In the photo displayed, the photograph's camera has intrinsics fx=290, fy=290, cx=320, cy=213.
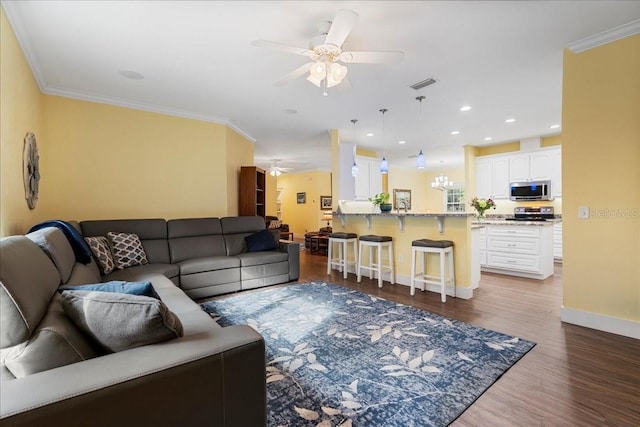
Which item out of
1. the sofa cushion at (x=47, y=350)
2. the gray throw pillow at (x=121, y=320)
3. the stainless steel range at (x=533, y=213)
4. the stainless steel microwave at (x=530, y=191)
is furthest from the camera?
the stainless steel range at (x=533, y=213)

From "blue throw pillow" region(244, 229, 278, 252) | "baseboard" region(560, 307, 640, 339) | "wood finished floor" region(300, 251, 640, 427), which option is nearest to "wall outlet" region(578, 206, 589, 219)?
"baseboard" region(560, 307, 640, 339)

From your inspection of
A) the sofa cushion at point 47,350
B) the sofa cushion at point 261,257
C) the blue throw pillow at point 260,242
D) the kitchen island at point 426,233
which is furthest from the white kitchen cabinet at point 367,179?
the sofa cushion at point 47,350

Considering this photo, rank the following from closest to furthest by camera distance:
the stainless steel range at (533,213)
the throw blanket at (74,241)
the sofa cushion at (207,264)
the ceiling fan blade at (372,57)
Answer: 1. the ceiling fan blade at (372,57)
2. the throw blanket at (74,241)
3. the sofa cushion at (207,264)
4. the stainless steel range at (533,213)

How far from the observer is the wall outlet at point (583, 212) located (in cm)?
272

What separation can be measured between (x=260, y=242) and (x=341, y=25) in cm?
328

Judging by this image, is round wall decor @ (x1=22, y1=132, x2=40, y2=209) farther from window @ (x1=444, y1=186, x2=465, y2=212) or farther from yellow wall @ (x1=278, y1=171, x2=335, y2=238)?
window @ (x1=444, y1=186, x2=465, y2=212)

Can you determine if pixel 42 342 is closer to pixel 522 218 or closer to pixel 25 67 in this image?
pixel 25 67

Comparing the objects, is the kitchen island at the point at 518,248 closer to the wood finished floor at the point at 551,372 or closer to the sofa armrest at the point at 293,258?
the wood finished floor at the point at 551,372

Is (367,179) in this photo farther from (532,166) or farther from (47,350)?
(47,350)

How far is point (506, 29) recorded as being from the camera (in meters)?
2.40

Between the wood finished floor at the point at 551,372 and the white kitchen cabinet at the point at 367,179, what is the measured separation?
3.30 metres

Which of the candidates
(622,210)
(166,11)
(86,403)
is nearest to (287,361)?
(86,403)

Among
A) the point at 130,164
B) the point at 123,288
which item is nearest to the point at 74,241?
the point at 123,288

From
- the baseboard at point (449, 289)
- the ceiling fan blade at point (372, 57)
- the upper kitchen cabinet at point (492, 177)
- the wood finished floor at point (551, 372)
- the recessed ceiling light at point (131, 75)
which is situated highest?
the recessed ceiling light at point (131, 75)
